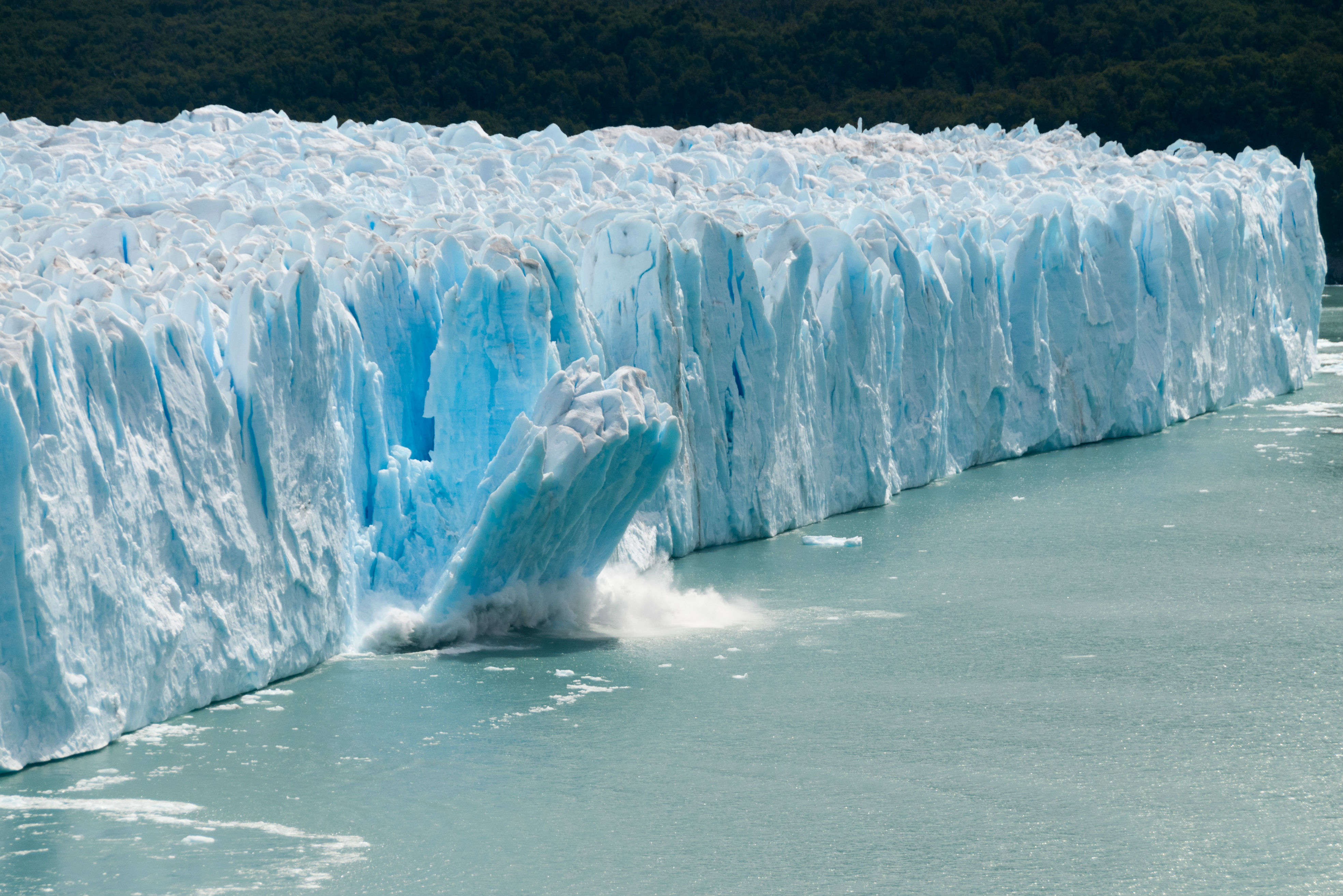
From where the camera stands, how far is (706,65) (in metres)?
32.1

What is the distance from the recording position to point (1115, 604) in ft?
28.8

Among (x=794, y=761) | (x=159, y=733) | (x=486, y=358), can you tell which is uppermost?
(x=486, y=358)

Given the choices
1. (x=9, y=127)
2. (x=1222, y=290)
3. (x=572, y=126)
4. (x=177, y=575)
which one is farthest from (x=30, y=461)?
(x=572, y=126)

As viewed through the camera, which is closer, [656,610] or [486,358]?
[486,358]

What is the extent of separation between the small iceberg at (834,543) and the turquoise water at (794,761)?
0.55 metres

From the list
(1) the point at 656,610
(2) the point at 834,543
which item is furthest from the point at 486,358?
(2) the point at 834,543

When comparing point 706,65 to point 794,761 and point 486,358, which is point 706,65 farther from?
point 794,761

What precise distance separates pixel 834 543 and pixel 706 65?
2338cm

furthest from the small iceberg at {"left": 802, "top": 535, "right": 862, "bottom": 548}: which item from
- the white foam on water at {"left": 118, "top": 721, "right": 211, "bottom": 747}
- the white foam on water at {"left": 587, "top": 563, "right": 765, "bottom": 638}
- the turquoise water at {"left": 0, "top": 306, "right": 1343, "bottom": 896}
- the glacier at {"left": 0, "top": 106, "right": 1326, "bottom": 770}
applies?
the white foam on water at {"left": 118, "top": 721, "right": 211, "bottom": 747}

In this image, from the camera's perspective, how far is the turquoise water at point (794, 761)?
5324 millimetres

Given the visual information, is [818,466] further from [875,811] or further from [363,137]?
[363,137]

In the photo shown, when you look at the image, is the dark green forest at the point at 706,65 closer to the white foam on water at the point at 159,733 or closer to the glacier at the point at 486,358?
the glacier at the point at 486,358

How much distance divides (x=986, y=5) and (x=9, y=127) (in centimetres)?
2363

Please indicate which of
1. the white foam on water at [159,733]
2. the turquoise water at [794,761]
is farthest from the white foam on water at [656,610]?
the white foam on water at [159,733]
